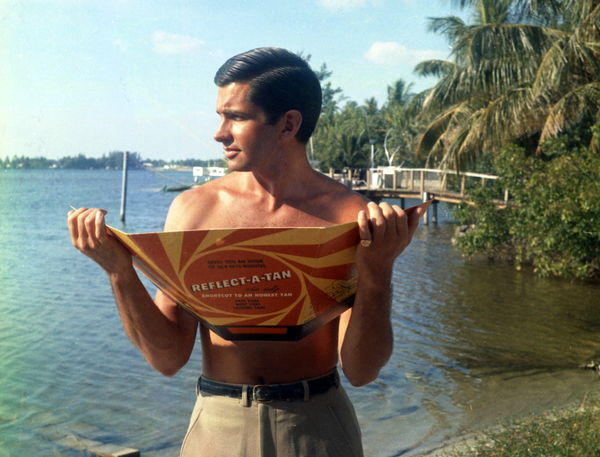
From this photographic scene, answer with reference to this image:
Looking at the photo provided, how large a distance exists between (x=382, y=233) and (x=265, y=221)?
41cm

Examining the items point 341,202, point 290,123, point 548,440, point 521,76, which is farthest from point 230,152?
point 521,76

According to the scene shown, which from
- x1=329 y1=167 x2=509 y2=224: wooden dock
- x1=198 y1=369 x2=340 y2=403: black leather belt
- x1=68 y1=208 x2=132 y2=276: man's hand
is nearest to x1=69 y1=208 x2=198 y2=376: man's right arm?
x1=68 y1=208 x2=132 y2=276: man's hand

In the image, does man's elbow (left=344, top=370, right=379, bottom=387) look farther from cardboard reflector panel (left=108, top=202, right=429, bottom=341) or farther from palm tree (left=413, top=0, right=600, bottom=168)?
palm tree (left=413, top=0, right=600, bottom=168)

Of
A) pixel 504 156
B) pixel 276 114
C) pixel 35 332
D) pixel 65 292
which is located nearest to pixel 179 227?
pixel 276 114

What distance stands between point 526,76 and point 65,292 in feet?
37.6

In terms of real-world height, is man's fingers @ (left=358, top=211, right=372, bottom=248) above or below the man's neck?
below

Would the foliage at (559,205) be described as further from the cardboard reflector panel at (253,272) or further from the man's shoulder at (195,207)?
the cardboard reflector panel at (253,272)

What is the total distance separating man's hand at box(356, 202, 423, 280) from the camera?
123cm

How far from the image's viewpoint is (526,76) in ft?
48.8

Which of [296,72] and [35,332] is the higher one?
[296,72]

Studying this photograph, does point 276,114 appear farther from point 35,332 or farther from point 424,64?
point 424,64

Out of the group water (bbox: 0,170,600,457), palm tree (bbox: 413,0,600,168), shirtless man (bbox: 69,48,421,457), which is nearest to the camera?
shirtless man (bbox: 69,48,421,457)

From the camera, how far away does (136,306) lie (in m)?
1.40

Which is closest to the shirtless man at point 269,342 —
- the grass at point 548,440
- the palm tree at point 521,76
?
the grass at point 548,440
